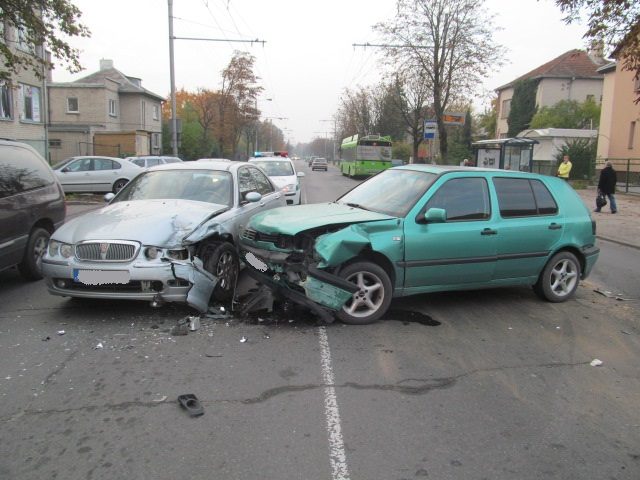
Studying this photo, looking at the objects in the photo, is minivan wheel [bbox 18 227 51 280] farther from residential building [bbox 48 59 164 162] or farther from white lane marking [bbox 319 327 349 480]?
residential building [bbox 48 59 164 162]

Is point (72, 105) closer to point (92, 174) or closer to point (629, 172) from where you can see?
point (92, 174)

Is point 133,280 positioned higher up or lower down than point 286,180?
lower down

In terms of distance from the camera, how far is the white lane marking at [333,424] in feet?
9.89

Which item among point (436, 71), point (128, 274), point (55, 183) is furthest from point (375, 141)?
point (128, 274)

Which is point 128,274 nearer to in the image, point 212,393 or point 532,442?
point 212,393

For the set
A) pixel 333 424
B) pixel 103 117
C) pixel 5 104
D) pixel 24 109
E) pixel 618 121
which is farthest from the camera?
pixel 103 117

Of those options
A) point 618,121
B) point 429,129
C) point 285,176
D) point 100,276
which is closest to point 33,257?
point 100,276

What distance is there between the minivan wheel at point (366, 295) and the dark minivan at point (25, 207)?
4.02 m

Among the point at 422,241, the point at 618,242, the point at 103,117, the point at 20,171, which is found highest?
the point at 103,117

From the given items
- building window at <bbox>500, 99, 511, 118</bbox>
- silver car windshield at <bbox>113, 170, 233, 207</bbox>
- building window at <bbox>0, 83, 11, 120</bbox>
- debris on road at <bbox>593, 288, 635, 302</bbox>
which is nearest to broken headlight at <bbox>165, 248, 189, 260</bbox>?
silver car windshield at <bbox>113, 170, 233, 207</bbox>

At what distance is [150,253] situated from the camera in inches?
209

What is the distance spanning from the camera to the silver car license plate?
5.20 metres

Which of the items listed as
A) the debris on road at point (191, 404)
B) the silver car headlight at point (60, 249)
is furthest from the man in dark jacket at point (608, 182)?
the debris on road at point (191, 404)

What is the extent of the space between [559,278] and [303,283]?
3307 millimetres
